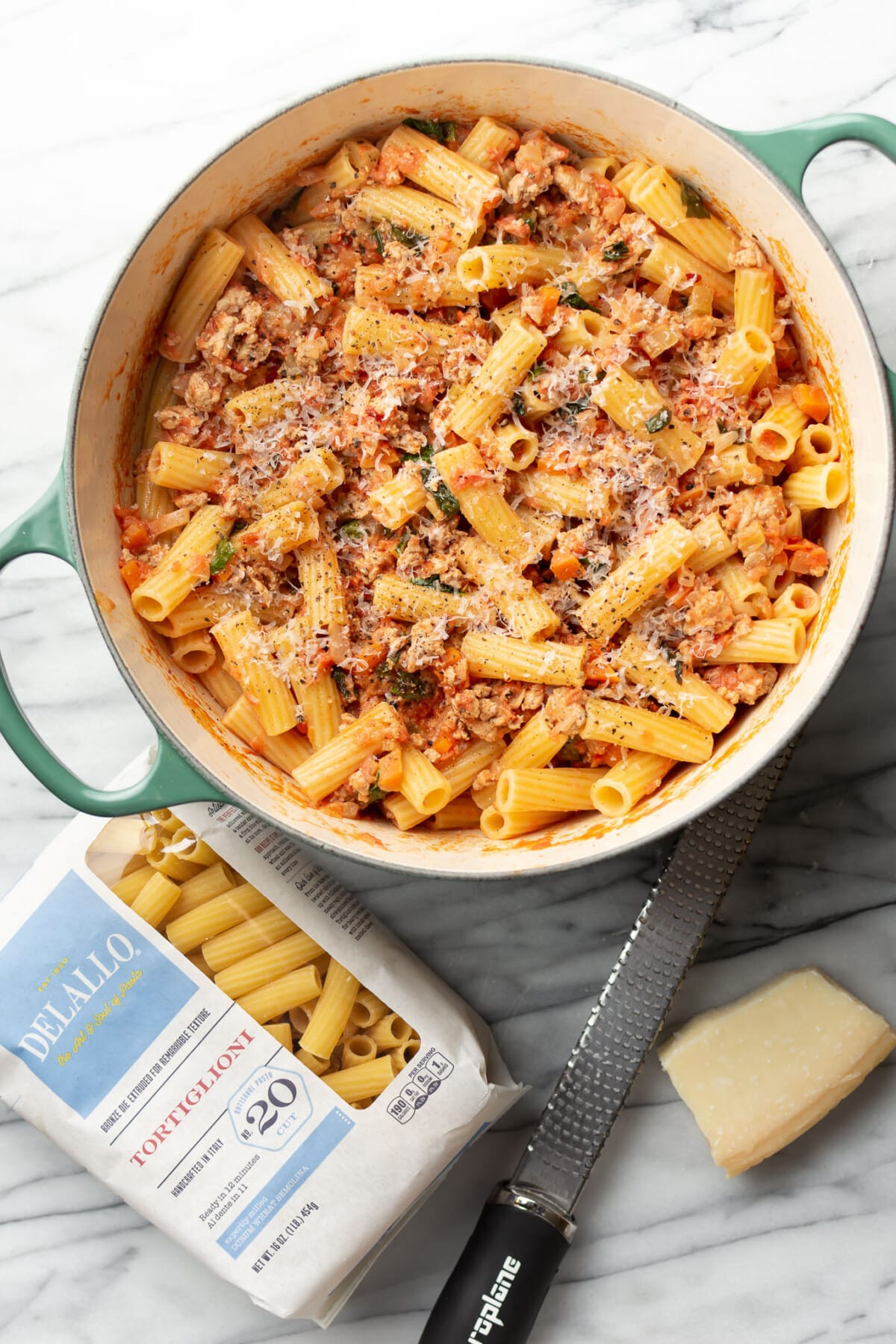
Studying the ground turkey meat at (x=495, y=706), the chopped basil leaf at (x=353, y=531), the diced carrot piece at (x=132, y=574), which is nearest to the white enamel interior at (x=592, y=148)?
the diced carrot piece at (x=132, y=574)

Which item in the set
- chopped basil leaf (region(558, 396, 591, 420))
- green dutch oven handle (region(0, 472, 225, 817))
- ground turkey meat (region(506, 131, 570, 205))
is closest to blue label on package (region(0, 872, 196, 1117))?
green dutch oven handle (region(0, 472, 225, 817))

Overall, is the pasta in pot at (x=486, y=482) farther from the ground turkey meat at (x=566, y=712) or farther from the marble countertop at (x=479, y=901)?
the marble countertop at (x=479, y=901)

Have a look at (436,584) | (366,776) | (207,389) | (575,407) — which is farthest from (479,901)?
(207,389)

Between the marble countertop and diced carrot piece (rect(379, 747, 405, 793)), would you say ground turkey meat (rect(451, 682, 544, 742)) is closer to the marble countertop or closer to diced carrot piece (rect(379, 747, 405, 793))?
diced carrot piece (rect(379, 747, 405, 793))

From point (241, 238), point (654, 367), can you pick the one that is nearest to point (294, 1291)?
point (654, 367)

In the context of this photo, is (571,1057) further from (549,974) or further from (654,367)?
(654,367)

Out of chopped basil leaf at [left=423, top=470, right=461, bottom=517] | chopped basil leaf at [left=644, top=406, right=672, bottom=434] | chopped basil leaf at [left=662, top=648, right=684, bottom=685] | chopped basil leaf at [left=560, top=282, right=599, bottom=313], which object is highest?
chopped basil leaf at [left=560, top=282, right=599, bottom=313]

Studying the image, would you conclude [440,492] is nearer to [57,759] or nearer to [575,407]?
[575,407]
